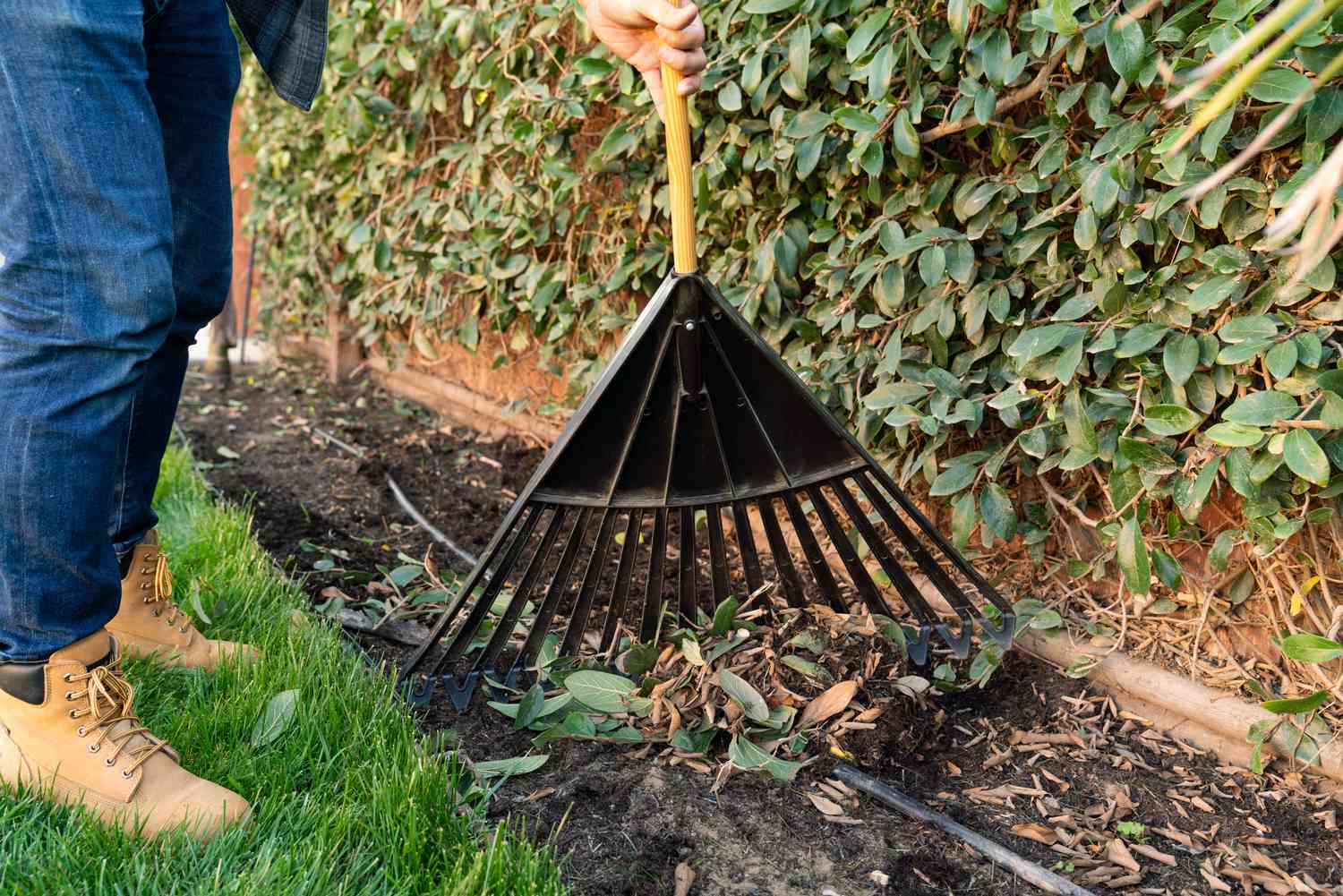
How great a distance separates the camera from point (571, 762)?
61.9 inches

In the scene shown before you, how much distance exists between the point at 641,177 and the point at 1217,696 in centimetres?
160

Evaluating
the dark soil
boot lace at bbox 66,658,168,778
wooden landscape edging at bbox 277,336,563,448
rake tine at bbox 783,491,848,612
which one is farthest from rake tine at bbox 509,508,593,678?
wooden landscape edging at bbox 277,336,563,448

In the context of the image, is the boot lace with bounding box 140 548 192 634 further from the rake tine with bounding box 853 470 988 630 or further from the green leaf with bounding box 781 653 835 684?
the rake tine with bounding box 853 470 988 630

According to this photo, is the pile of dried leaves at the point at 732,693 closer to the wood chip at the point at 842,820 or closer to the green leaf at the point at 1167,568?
the wood chip at the point at 842,820

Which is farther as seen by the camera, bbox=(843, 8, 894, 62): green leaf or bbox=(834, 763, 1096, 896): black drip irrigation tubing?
bbox=(843, 8, 894, 62): green leaf

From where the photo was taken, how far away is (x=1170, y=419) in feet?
4.99

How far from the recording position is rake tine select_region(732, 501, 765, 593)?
1783 mm

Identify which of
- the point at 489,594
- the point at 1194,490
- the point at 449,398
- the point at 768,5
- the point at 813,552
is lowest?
the point at 449,398

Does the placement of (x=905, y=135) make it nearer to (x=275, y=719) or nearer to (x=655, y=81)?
(x=655, y=81)

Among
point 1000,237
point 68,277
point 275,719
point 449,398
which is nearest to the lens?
point 68,277

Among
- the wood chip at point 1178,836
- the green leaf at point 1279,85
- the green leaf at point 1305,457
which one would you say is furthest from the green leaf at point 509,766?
the green leaf at point 1279,85

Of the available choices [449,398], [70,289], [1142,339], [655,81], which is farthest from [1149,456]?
[449,398]

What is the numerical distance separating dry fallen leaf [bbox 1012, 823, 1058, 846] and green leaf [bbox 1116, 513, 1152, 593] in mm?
389

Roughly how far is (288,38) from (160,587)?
3.20 ft
